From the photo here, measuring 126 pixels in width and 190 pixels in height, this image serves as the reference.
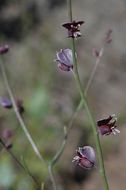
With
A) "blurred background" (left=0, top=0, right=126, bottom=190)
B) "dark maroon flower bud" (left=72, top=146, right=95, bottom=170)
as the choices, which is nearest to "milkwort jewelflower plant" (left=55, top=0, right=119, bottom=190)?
"dark maroon flower bud" (left=72, top=146, right=95, bottom=170)

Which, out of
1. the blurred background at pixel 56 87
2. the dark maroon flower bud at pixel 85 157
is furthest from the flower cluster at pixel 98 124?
the blurred background at pixel 56 87

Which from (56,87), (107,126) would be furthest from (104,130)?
(56,87)

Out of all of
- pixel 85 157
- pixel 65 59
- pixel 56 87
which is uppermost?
pixel 65 59

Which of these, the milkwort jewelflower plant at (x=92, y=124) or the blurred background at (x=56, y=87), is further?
the blurred background at (x=56, y=87)

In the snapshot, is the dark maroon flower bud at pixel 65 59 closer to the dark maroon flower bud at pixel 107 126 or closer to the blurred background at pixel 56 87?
the dark maroon flower bud at pixel 107 126

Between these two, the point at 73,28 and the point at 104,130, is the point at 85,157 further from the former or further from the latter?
the point at 73,28

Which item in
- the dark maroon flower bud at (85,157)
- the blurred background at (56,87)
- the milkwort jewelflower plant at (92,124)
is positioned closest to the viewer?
the milkwort jewelflower plant at (92,124)
